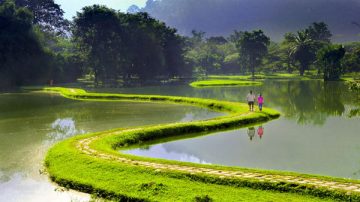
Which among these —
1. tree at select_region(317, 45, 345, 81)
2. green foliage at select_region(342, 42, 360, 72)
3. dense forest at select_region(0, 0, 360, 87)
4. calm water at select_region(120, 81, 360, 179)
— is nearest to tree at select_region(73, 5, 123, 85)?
dense forest at select_region(0, 0, 360, 87)

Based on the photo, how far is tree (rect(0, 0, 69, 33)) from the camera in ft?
397

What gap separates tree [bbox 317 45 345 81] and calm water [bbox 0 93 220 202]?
62.4 m

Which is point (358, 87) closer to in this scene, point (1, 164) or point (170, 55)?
point (1, 164)

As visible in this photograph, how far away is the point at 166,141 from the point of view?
2520 centimetres

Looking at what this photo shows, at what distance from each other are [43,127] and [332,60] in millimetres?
79323

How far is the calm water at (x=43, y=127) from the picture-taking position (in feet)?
51.5

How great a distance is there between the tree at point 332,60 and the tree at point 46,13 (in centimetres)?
8097

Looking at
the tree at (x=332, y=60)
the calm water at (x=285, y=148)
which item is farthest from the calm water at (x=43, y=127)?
the tree at (x=332, y=60)

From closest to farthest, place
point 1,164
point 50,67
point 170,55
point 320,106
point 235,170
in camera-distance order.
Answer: point 235,170 < point 1,164 < point 320,106 < point 50,67 < point 170,55

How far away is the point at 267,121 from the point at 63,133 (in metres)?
15.0

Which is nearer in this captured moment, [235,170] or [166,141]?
Result: [235,170]

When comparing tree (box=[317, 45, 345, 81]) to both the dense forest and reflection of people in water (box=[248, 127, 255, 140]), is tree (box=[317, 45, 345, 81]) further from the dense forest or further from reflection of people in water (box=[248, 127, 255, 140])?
reflection of people in water (box=[248, 127, 255, 140])

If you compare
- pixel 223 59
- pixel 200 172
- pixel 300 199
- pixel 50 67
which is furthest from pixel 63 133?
pixel 223 59

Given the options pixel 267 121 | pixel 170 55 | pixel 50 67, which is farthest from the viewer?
pixel 170 55
